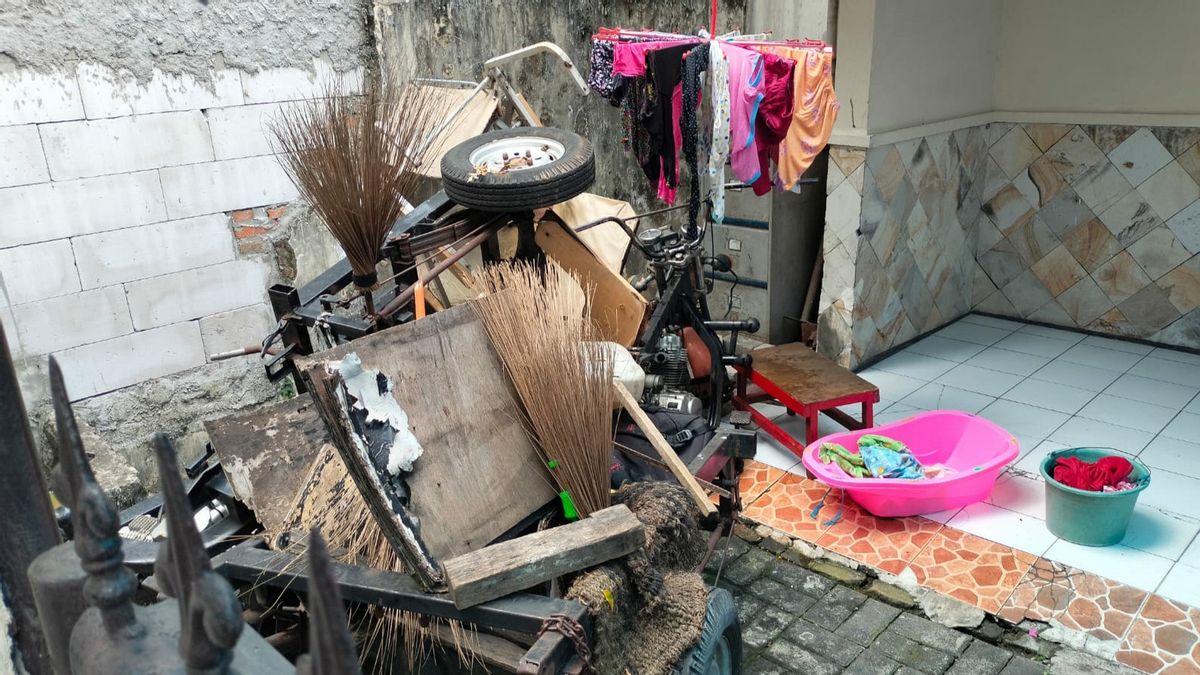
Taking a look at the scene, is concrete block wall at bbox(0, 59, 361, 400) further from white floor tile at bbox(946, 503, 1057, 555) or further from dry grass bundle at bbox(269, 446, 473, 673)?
white floor tile at bbox(946, 503, 1057, 555)

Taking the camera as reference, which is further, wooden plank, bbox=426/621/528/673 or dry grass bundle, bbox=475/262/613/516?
dry grass bundle, bbox=475/262/613/516

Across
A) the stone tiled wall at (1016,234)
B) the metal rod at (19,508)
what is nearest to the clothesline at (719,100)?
the stone tiled wall at (1016,234)

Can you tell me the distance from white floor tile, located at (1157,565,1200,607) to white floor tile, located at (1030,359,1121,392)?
6.17 ft

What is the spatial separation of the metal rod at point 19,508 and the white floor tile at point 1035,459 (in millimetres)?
4211

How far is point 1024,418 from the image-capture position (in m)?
4.62

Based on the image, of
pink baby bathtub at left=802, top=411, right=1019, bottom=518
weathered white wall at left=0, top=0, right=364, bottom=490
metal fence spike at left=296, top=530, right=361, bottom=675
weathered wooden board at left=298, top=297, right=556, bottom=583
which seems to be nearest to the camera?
metal fence spike at left=296, top=530, right=361, bottom=675

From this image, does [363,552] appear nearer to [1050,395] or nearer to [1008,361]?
[1050,395]

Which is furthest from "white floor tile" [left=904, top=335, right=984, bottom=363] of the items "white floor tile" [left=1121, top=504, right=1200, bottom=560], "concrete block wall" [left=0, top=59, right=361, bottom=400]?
"concrete block wall" [left=0, top=59, right=361, bottom=400]

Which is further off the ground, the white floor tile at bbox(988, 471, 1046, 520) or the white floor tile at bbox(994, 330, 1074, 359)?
the white floor tile at bbox(988, 471, 1046, 520)

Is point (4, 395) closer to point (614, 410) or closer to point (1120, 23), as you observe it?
point (614, 410)

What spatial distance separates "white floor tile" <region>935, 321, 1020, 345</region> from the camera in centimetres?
584

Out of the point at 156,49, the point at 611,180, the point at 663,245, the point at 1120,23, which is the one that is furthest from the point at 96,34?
the point at 1120,23

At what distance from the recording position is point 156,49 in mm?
3600

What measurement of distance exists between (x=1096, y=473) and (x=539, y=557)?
113 inches
